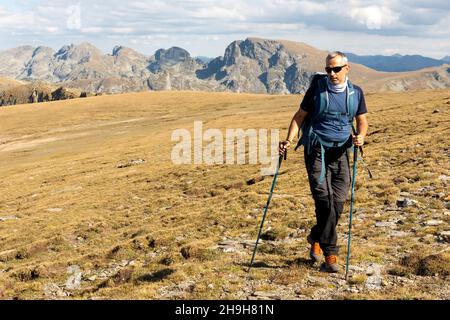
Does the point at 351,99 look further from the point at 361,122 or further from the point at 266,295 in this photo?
the point at 266,295

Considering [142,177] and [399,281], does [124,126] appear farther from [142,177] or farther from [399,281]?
[399,281]

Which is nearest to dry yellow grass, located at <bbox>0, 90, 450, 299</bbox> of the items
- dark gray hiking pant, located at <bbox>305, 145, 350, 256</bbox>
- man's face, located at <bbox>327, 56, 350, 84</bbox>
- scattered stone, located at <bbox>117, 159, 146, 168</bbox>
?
dark gray hiking pant, located at <bbox>305, 145, 350, 256</bbox>

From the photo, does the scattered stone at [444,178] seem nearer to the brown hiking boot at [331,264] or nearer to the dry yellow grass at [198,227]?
the dry yellow grass at [198,227]

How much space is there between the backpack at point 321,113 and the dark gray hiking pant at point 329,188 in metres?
0.11

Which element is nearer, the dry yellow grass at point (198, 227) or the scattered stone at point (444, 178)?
the dry yellow grass at point (198, 227)

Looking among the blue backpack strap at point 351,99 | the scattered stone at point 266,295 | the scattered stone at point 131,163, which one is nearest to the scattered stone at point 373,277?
the scattered stone at point 266,295

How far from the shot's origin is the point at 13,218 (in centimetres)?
2719

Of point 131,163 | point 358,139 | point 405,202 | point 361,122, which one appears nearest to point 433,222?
point 405,202

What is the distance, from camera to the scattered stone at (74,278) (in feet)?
38.6

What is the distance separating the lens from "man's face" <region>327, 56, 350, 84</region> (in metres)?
8.91

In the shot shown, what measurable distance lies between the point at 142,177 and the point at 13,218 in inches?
450

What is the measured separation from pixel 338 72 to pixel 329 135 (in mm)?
1352

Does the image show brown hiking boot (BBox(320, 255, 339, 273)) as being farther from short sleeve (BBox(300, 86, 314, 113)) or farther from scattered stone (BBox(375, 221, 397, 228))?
scattered stone (BBox(375, 221, 397, 228))
